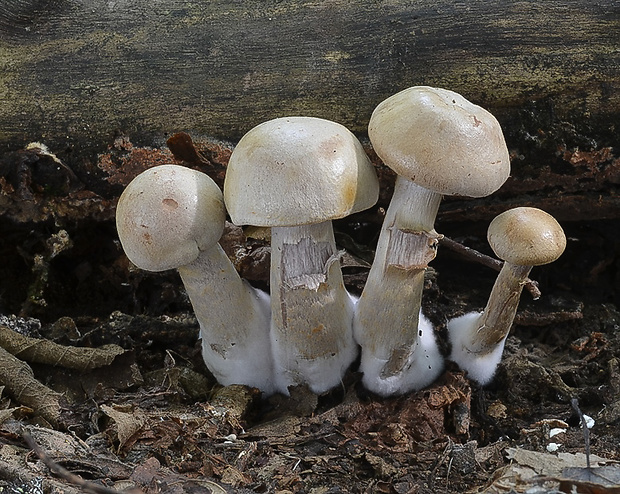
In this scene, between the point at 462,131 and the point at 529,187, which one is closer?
the point at 462,131

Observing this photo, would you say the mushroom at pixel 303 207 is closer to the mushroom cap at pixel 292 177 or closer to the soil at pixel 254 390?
the mushroom cap at pixel 292 177

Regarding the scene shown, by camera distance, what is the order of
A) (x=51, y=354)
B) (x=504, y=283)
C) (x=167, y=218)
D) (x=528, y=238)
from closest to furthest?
(x=167, y=218), (x=528, y=238), (x=504, y=283), (x=51, y=354)

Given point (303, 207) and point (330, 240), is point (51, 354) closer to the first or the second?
point (330, 240)

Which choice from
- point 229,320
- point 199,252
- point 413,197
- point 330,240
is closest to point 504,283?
point 413,197

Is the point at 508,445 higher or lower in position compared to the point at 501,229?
lower

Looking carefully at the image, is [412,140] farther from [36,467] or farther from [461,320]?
[36,467]

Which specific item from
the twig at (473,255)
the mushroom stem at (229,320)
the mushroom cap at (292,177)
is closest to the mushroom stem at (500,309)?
the twig at (473,255)

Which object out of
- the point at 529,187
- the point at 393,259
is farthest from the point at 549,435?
the point at 529,187

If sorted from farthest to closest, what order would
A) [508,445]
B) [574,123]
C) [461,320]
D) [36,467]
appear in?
1. [461,320]
2. [574,123]
3. [508,445]
4. [36,467]
